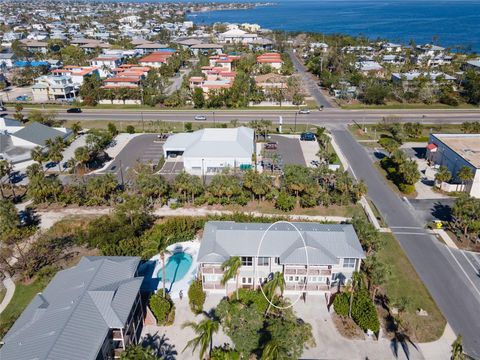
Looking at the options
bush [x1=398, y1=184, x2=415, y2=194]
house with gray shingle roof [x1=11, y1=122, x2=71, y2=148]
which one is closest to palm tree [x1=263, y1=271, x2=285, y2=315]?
bush [x1=398, y1=184, x2=415, y2=194]

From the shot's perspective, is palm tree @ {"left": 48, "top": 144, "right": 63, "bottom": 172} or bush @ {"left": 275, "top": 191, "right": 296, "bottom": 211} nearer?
bush @ {"left": 275, "top": 191, "right": 296, "bottom": 211}

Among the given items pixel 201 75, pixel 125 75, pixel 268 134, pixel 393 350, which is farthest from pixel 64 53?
pixel 393 350

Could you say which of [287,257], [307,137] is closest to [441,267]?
[287,257]

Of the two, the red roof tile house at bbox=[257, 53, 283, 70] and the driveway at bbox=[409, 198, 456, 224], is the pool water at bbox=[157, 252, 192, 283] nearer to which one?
the driveway at bbox=[409, 198, 456, 224]

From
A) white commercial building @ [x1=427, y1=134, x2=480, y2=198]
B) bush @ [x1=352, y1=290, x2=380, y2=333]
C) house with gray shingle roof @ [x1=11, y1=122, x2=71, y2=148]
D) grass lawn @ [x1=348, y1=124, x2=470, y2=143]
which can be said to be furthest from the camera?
grass lawn @ [x1=348, y1=124, x2=470, y2=143]

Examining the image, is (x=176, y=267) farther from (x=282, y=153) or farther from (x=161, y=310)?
(x=282, y=153)

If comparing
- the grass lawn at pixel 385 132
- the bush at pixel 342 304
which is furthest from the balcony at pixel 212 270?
the grass lawn at pixel 385 132
